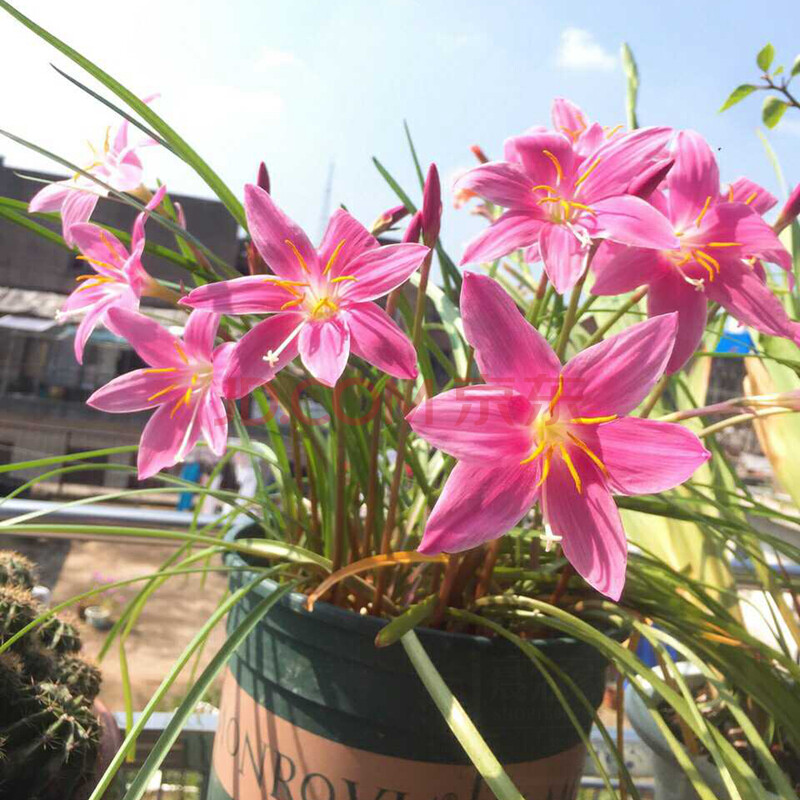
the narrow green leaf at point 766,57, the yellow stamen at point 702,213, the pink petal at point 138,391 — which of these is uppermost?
the narrow green leaf at point 766,57

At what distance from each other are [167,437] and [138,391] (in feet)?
0.09

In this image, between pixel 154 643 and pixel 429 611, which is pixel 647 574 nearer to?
pixel 429 611

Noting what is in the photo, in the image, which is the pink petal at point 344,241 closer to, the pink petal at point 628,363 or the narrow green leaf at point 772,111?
the pink petal at point 628,363

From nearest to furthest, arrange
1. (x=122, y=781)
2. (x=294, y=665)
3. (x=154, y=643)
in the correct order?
(x=294, y=665), (x=122, y=781), (x=154, y=643)

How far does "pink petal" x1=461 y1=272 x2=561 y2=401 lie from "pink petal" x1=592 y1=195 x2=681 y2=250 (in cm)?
6

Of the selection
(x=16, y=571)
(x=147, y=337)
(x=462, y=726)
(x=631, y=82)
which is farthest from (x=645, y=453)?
(x=16, y=571)

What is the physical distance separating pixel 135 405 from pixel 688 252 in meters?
0.26

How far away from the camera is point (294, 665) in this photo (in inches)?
14.8

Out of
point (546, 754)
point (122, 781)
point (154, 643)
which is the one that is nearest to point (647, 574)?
point (546, 754)

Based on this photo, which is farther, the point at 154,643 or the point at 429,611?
Answer: the point at 154,643

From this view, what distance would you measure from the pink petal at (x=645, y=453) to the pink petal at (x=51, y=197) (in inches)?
11.1

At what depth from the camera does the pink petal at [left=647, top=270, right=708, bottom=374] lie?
33cm

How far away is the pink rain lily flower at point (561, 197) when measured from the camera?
0.31 meters

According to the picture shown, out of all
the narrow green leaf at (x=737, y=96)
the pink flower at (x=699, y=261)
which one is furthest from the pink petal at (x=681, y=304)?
the narrow green leaf at (x=737, y=96)
